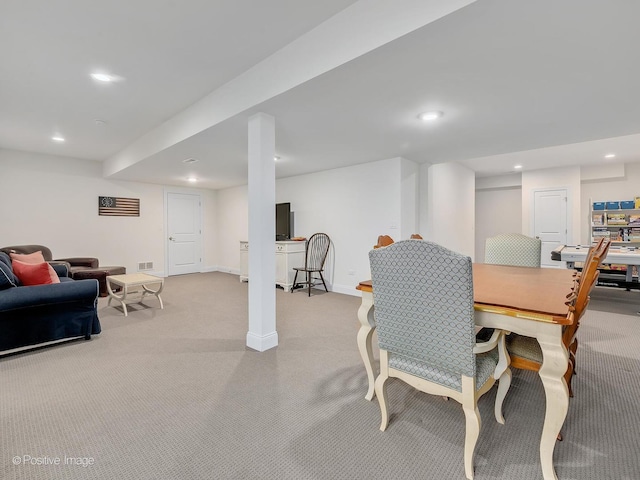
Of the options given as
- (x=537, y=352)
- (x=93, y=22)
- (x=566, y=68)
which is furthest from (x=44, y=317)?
(x=566, y=68)

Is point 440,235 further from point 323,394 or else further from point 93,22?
point 93,22

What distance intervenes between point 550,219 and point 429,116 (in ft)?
18.2

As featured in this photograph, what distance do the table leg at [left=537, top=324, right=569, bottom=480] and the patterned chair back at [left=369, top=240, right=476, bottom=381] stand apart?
12.9 inches

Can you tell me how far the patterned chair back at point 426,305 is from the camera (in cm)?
132

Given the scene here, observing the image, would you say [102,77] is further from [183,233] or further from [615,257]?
[615,257]

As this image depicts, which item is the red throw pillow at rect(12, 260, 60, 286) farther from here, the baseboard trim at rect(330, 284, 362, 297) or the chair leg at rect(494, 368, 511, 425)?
the chair leg at rect(494, 368, 511, 425)

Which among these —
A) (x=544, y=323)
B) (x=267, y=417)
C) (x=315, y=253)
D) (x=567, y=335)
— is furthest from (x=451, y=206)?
(x=267, y=417)

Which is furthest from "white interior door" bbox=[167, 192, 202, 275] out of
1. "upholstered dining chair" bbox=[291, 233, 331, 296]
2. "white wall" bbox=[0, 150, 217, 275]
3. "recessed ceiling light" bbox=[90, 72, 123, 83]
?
"recessed ceiling light" bbox=[90, 72, 123, 83]

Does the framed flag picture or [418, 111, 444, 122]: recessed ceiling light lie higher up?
[418, 111, 444, 122]: recessed ceiling light

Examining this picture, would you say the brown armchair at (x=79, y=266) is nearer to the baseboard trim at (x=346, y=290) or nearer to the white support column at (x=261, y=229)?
the white support column at (x=261, y=229)

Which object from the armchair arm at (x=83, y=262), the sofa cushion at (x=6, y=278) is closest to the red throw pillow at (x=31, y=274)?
the sofa cushion at (x=6, y=278)

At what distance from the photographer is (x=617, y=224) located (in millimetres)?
5875

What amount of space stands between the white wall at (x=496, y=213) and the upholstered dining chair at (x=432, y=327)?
23.8 ft

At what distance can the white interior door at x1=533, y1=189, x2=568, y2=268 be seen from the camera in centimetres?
654
